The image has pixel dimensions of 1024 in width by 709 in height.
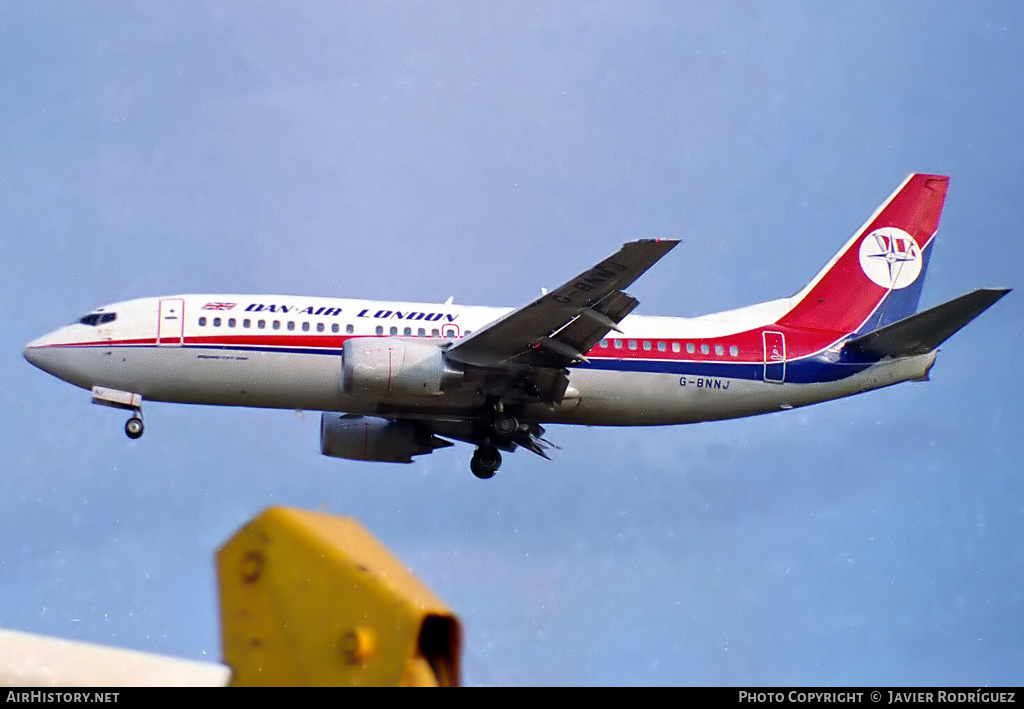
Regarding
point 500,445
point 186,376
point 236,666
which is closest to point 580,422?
point 500,445

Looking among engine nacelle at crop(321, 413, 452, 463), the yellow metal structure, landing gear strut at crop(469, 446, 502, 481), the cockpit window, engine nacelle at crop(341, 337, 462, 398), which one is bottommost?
the yellow metal structure

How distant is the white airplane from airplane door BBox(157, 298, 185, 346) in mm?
33

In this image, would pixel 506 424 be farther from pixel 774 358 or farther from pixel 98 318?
pixel 98 318

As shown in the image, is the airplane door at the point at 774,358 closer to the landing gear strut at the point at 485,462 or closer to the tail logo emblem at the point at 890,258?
the tail logo emblem at the point at 890,258

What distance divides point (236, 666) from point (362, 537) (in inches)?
23.9

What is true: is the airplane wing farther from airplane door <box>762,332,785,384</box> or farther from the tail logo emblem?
the tail logo emblem

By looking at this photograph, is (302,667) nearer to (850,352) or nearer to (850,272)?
(850,352)

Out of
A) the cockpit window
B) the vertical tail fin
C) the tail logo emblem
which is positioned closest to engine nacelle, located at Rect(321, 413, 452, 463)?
the cockpit window

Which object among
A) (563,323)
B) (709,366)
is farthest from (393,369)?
(709,366)

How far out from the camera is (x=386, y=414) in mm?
29531

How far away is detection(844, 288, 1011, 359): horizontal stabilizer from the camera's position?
2788cm

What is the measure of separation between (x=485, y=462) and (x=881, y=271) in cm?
1239

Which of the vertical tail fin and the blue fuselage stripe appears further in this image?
the vertical tail fin

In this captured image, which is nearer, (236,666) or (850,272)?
(236,666)
